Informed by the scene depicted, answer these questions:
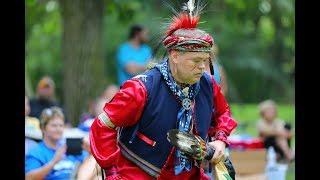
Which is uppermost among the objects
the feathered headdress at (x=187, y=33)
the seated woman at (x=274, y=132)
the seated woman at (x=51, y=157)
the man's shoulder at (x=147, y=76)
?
the feathered headdress at (x=187, y=33)

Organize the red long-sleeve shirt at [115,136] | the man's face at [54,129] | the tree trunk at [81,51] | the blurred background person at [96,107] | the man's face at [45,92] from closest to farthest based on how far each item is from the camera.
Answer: the red long-sleeve shirt at [115,136] < the man's face at [54,129] < the blurred background person at [96,107] < the tree trunk at [81,51] < the man's face at [45,92]

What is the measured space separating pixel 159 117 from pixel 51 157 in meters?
2.85

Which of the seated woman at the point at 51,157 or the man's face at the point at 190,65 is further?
the seated woman at the point at 51,157

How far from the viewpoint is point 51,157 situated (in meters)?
9.40

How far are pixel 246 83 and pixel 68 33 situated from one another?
18080 millimetres

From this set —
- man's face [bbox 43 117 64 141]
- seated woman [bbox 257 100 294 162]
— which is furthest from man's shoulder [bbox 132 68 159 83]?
seated woman [bbox 257 100 294 162]

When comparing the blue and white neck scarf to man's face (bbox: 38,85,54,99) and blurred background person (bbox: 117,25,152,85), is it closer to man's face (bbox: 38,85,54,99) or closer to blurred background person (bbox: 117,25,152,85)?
blurred background person (bbox: 117,25,152,85)

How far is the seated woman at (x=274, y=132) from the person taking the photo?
1265cm

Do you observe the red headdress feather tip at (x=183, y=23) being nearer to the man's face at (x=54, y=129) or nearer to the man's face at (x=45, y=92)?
the man's face at (x=54, y=129)

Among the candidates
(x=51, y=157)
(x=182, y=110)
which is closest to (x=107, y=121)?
(x=182, y=110)

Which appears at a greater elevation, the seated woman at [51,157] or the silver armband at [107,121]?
the silver armband at [107,121]

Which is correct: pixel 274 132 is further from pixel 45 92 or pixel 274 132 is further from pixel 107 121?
pixel 107 121

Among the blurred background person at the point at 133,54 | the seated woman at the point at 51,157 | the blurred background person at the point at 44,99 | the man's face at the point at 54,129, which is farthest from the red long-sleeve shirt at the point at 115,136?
the blurred background person at the point at 44,99
